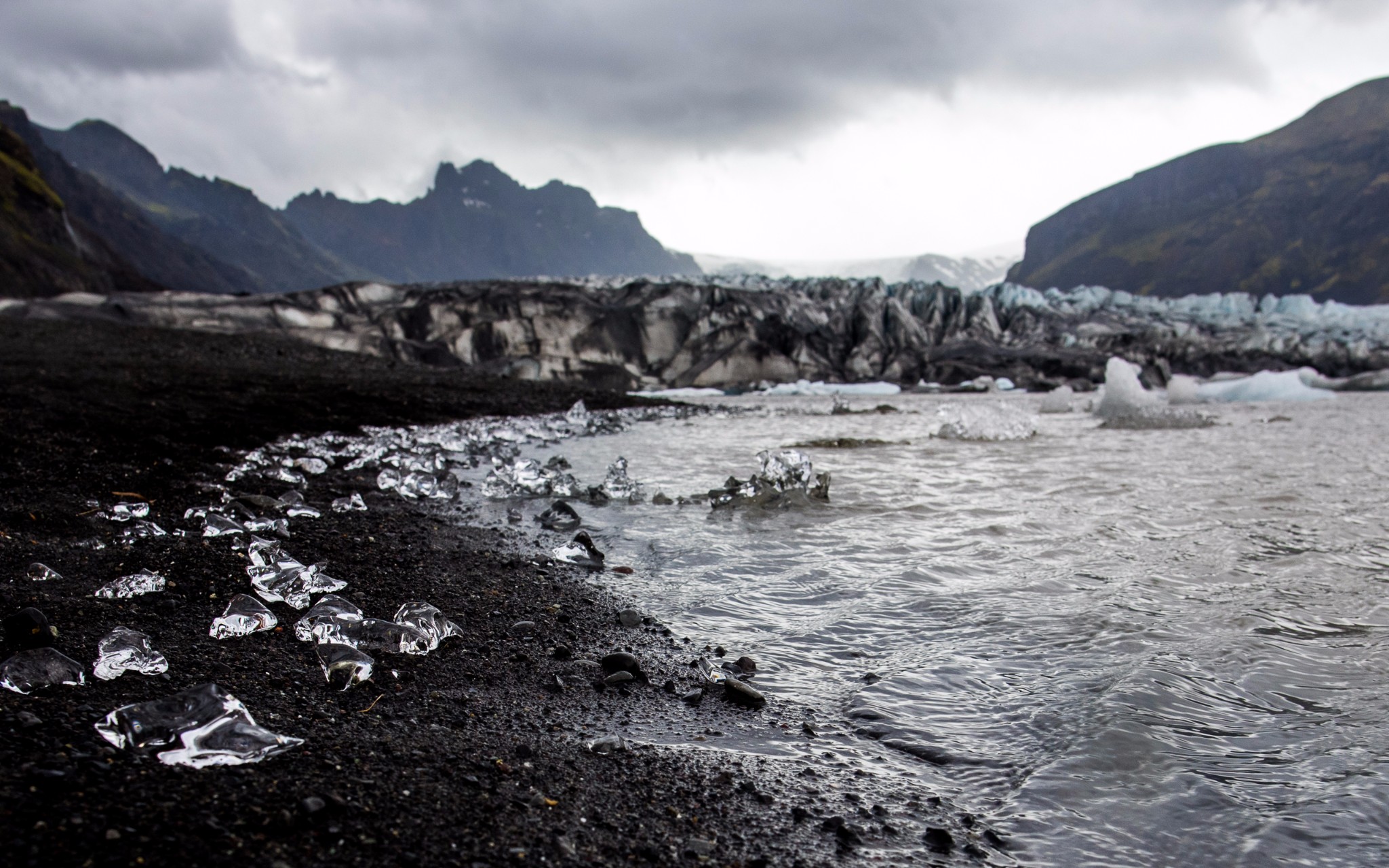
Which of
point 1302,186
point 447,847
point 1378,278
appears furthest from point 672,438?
point 1302,186

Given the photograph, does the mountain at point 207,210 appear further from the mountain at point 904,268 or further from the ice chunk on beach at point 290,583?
the ice chunk on beach at point 290,583

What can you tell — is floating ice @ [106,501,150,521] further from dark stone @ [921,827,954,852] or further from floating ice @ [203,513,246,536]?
dark stone @ [921,827,954,852]

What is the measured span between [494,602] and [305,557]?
96cm

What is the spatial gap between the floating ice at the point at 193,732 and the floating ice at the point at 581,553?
7.03 ft

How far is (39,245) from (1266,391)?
42.4m

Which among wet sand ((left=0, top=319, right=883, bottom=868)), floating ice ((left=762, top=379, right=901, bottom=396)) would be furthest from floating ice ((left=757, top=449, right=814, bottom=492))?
floating ice ((left=762, top=379, right=901, bottom=396))

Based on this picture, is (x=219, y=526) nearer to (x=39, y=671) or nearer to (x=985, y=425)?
(x=39, y=671)

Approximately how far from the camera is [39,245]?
88.3 ft

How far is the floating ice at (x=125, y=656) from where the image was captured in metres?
1.68

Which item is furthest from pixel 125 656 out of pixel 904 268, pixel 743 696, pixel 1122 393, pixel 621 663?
pixel 904 268

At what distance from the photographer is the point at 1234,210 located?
277 feet

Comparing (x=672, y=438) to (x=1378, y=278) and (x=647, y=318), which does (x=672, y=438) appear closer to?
(x=647, y=318)

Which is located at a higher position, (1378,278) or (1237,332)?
(1378,278)

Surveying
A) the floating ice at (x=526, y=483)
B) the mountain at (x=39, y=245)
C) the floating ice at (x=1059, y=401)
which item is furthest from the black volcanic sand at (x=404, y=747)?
the mountain at (x=39, y=245)
